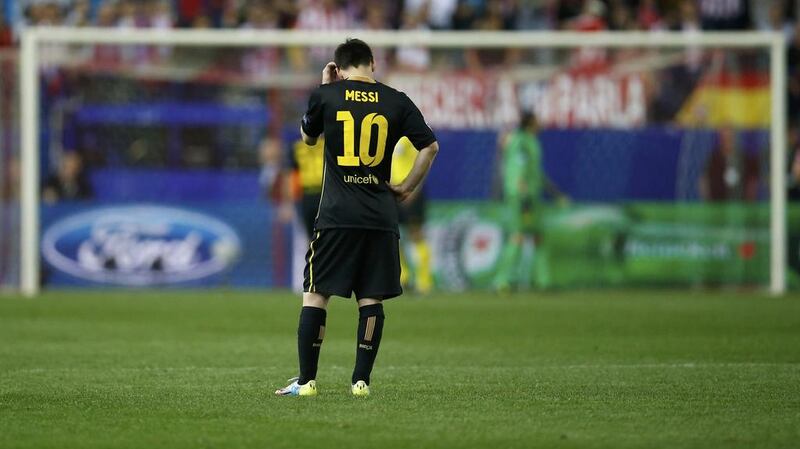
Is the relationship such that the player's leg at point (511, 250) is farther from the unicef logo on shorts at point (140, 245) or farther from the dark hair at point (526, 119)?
the unicef logo on shorts at point (140, 245)

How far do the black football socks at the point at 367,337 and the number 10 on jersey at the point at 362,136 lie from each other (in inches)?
36.0

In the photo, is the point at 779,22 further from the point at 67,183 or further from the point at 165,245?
the point at 67,183

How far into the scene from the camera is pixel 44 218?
22219 millimetres

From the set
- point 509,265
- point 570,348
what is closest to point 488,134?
point 509,265

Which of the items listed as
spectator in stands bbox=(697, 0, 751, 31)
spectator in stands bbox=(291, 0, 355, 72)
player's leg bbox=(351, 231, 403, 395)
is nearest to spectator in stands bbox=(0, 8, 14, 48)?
spectator in stands bbox=(291, 0, 355, 72)

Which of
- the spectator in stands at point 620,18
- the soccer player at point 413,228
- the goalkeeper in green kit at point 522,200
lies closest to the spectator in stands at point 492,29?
the goalkeeper in green kit at point 522,200

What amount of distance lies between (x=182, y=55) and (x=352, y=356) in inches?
422

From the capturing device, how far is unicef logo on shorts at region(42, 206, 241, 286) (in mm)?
22125

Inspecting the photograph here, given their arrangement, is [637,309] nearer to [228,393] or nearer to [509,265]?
[509,265]

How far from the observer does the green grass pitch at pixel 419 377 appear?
7.95m

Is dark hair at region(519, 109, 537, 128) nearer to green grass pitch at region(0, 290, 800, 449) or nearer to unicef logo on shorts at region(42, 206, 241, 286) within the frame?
green grass pitch at region(0, 290, 800, 449)

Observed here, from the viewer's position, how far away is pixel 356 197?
9547 mm

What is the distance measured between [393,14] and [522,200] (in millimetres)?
5441

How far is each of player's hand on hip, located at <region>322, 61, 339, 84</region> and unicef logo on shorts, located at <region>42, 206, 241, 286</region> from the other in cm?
1292
